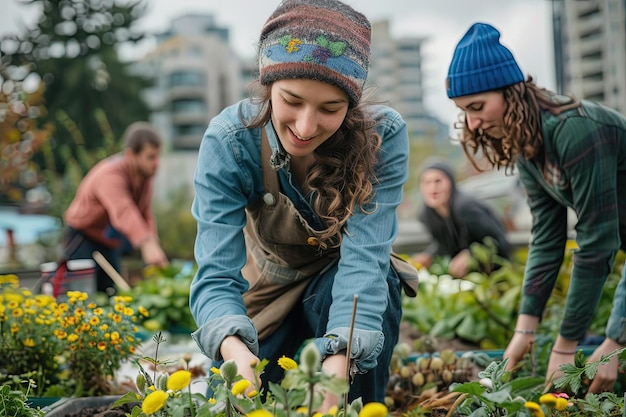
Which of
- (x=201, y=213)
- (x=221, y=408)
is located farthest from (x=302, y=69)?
(x=221, y=408)

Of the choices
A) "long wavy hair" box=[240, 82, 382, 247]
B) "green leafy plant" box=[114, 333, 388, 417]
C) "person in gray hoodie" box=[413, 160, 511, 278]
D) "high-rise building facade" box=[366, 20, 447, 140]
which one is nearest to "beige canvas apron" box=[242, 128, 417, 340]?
"long wavy hair" box=[240, 82, 382, 247]

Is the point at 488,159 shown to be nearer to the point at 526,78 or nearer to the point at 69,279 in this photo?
the point at 526,78

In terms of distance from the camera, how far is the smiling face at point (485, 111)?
6.87 ft

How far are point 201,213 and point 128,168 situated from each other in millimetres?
3312

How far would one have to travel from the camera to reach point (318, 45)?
1.60 meters

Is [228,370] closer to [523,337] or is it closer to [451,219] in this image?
[523,337]

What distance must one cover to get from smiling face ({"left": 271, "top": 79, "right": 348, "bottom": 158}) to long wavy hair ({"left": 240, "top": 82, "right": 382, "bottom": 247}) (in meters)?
0.10

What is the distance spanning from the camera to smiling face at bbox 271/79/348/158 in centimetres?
161

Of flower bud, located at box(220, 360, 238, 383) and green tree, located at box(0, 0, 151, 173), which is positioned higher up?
green tree, located at box(0, 0, 151, 173)

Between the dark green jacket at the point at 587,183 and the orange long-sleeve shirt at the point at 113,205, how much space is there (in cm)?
298

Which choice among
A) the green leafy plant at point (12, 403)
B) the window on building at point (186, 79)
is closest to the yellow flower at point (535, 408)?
the green leafy plant at point (12, 403)

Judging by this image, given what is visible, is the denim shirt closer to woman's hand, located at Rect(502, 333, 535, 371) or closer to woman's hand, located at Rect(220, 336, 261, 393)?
woman's hand, located at Rect(220, 336, 261, 393)

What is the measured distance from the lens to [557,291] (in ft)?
10.8

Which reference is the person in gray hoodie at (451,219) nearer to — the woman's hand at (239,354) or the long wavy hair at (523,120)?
the long wavy hair at (523,120)
